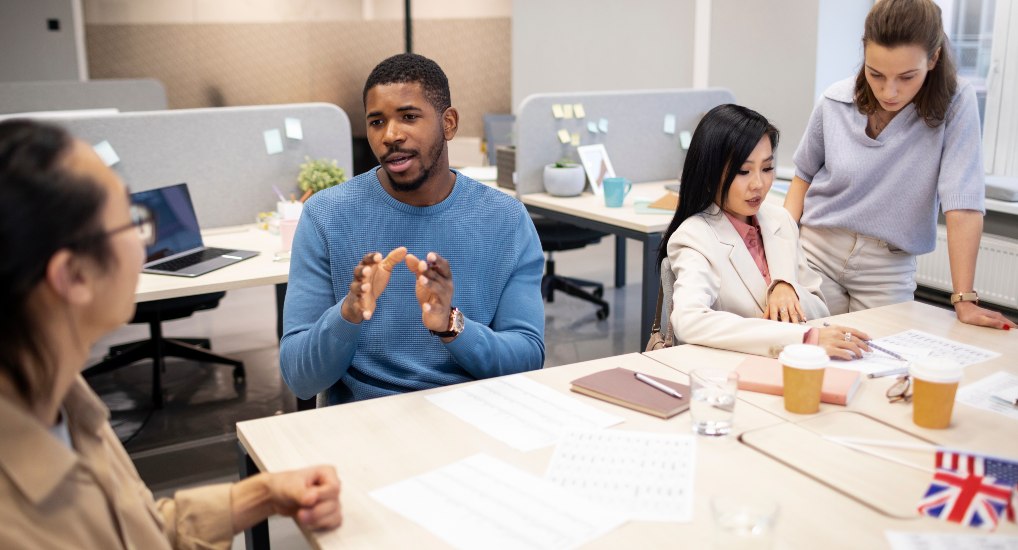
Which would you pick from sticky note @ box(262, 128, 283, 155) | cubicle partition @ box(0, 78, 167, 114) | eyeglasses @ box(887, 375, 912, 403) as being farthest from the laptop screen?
cubicle partition @ box(0, 78, 167, 114)

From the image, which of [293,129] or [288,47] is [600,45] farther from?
[293,129]

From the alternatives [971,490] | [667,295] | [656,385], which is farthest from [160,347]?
[971,490]

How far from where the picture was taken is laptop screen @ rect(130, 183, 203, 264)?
2631mm

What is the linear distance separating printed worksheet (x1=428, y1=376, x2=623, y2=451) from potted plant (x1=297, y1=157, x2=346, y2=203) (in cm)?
173

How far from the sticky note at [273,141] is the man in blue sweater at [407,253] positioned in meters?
1.53

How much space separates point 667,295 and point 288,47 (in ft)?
14.7

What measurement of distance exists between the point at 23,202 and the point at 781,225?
1.70 metres

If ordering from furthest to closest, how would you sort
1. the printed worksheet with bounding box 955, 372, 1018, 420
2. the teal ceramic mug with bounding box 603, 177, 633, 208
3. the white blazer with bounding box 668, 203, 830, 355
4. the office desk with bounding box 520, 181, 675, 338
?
the teal ceramic mug with bounding box 603, 177, 633, 208
the office desk with bounding box 520, 181, 675, 338
the white blazer with bounding box 668, 203, 830, 355
the printed worksheet with bounding box 955, 372, 1018, 420

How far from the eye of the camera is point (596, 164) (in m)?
3.82

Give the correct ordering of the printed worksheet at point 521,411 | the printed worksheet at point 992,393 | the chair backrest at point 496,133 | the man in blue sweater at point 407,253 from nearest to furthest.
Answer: the printed worksheet at point 521,411, the printed worksheet at point 992,393, the man in blue sweater at point 407,253, the chair backrest at point 496,133

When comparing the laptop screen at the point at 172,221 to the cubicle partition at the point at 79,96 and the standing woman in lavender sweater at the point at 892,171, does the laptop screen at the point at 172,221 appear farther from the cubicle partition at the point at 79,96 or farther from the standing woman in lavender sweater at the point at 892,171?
the cubicle partition at the point at 79,96

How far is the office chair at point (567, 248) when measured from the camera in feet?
13.4

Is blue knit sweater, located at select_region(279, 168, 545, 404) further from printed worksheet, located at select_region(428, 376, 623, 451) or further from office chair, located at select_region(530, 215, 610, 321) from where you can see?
office chair, located at select_region(530, 215, 610, 321)

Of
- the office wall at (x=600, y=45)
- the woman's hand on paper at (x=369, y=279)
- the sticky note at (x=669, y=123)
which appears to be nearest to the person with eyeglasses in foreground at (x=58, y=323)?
the woman's hand on paper at (x=369, y=279)
